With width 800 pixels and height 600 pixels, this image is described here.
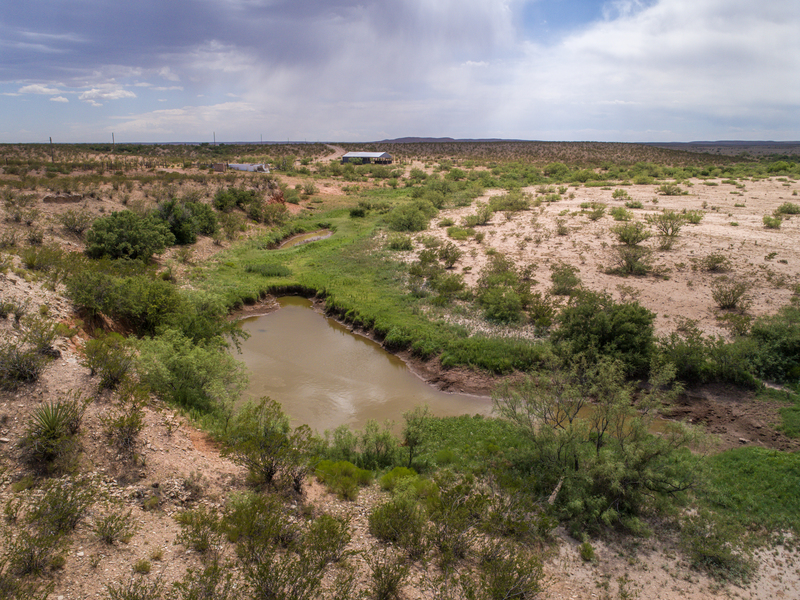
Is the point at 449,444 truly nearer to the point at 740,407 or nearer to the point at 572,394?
the point at 572,394

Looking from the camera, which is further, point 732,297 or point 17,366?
point 732,297

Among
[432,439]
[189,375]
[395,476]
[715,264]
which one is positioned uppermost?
[715,264]

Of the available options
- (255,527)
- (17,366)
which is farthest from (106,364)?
(255,527)

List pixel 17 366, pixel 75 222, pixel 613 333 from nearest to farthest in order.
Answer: pixel 17 366
pixel 613 333
pixel 75 222

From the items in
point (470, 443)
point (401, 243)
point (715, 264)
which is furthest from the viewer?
point (401, 243)

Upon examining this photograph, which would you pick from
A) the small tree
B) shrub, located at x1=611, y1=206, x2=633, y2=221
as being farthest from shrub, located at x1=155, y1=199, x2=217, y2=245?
shrub, located at x1=611, y1=206, x2=633, y2=221

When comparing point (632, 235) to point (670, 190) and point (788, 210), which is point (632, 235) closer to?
point (788, 210)

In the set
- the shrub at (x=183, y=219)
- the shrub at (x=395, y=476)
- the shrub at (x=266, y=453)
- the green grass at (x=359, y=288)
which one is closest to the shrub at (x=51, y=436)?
the shrub at (x=266, y=453)
